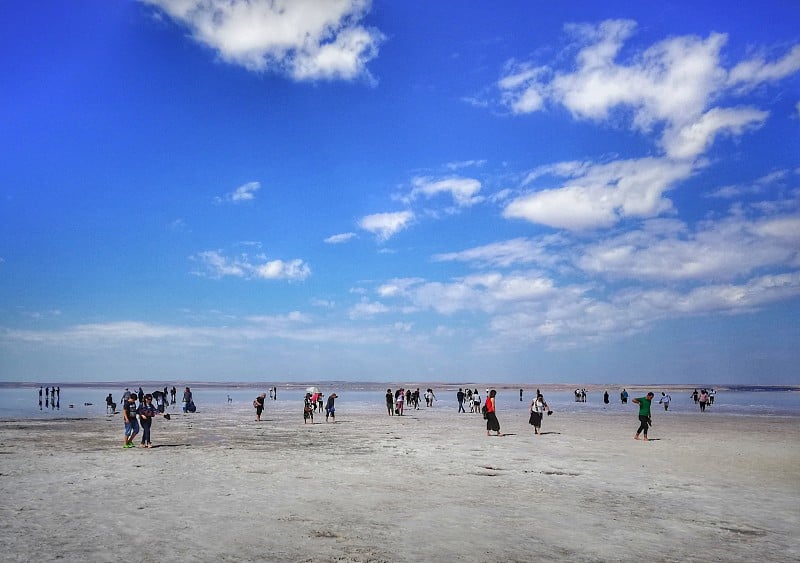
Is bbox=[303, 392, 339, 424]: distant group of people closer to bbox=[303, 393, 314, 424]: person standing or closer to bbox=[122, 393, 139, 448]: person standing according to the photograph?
bbox=[303, 393, 314, 424]: person standing

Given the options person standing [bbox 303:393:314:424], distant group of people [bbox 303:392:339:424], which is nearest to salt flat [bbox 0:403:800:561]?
person standing [bbox 303:393:314:424]

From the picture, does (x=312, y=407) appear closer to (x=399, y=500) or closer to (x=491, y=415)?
(x=491, y=415)

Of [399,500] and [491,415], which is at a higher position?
[491,415]

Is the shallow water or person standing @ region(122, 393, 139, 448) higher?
person standing @ region(122, 393, 139, 448)

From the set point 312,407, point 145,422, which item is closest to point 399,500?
point 145,422

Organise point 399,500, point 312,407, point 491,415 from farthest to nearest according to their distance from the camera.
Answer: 1. point 312,407
2. point 491,415
3. point 399,500

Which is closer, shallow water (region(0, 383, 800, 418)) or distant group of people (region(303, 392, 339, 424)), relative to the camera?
distant group of people (region(303, 392, 339, 424))

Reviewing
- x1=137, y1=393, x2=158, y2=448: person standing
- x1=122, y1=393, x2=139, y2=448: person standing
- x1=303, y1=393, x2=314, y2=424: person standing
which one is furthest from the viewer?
x1=303, y1=393, x2=314, y2=424: person standing

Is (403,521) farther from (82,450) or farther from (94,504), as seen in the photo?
(82,450)

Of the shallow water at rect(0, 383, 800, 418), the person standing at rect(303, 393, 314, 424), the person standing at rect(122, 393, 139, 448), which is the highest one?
the person standing at rect(122, 393, 139, 448)

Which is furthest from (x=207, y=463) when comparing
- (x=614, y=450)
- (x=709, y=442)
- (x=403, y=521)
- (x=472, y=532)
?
(x=709, y=442)

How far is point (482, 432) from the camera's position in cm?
3028

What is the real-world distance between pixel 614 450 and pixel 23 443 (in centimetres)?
2487

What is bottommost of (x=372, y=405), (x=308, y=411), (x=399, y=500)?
(x=372, y=405)
